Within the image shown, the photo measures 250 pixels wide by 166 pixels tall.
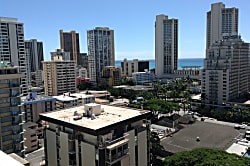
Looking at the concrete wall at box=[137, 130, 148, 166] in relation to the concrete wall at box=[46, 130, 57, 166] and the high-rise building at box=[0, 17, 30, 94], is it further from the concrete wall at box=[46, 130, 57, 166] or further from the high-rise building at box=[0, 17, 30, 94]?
the high-rise building at box=[0, 17, 30, 94]

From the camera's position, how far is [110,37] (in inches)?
3551

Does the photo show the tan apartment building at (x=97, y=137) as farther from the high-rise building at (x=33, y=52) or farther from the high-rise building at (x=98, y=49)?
the high-rise building at (x=33, y=52)

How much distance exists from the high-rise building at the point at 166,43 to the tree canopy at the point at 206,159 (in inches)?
2825

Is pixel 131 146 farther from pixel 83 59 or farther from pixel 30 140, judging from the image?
pixel 83 59

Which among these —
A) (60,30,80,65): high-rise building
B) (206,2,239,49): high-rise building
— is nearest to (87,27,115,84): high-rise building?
(60,30,80,65): high-rise building

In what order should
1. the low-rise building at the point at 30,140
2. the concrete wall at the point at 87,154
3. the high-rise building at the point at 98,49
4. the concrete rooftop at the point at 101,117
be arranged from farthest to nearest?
the high-rise building at the point at 98,49 → the low-rise building at the point at 30,140 → the concrete rooftop at the point at 101,117 → the concrete wall at the point at 87,154

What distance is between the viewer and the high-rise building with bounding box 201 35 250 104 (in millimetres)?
45844

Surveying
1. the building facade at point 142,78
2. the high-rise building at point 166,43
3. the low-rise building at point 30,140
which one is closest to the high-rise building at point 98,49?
the building facade at point 142,78

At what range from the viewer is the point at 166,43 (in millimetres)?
88062

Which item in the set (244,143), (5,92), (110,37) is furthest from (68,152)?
(110,37)

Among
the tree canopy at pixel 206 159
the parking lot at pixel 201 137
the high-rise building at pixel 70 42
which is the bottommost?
the parking lot at pixel 201 137

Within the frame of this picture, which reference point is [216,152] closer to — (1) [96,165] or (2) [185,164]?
(2) [185,164]

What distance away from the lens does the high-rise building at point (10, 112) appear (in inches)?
763

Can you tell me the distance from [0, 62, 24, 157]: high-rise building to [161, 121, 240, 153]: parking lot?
17.4 meters
